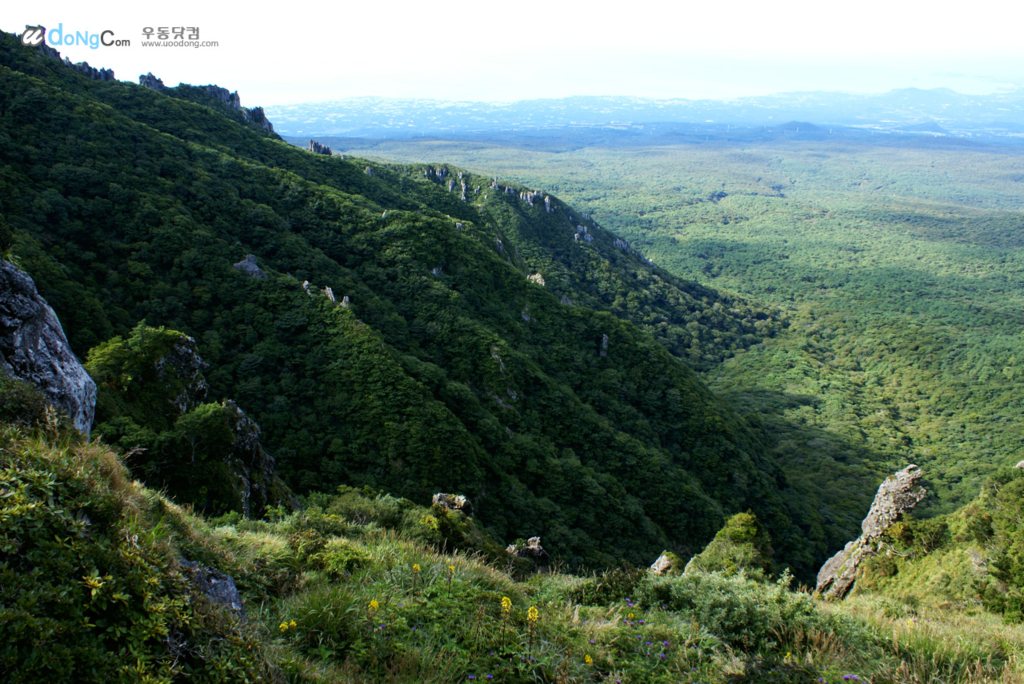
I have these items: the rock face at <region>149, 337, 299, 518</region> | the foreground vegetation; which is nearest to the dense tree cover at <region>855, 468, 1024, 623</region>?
the foreground vegetation

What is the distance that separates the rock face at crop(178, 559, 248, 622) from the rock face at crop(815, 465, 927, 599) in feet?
94.0

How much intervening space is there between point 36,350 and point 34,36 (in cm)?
7535

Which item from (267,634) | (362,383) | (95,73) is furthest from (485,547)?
(95,73)

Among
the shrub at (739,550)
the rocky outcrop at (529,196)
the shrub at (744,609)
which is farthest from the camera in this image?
the rocky outcrop at (529,196)

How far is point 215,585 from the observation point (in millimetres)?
7367

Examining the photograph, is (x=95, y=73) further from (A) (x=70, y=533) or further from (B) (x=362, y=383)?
(A) (x=70, y=533)

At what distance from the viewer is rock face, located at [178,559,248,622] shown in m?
6.94

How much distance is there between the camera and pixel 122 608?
558 cm

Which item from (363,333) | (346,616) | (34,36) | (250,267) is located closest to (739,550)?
(346,616)

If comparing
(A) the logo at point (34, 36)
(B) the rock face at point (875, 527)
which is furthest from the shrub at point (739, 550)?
(A) the logo at point (34, 36)

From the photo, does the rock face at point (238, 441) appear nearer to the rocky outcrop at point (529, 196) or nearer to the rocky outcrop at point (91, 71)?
the rocky outcrop at point (91, 71)

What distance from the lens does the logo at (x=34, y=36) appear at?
58.5 metres

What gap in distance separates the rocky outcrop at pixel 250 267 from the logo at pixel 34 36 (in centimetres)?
4254

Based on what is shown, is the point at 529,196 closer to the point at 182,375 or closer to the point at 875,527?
the point at 875,527
